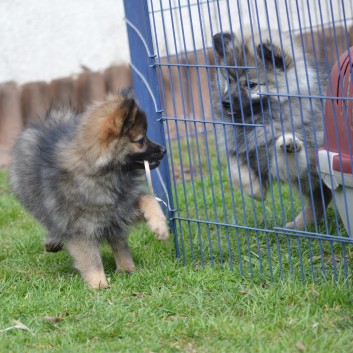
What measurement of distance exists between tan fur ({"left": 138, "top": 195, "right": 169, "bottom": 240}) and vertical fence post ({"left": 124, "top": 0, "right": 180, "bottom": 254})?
0.87 feet

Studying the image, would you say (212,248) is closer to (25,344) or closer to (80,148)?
→ (80,148)

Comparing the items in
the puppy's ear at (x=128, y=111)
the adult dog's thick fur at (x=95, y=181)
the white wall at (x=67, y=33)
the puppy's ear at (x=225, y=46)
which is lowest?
the adult dog's thick fur at (x=95, y=181)

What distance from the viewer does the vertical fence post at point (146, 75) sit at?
4.68 metres

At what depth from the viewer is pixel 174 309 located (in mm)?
3924

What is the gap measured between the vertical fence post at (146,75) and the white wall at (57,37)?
11.5 feet

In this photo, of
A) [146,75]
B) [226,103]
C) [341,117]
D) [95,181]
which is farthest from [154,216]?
[341,117]

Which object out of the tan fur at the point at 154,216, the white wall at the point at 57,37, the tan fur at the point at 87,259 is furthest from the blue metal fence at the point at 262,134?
the white wall at the point at 57,37

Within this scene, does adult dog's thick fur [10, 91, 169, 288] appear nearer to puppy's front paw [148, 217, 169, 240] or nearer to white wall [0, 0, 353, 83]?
puppy's front paw [148, 217, 169, 240]

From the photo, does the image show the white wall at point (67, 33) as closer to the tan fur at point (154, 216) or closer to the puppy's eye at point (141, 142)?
the tan fur at point (154, 216)

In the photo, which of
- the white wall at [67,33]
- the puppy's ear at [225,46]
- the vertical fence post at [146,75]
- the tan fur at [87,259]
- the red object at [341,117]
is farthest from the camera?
the white wall at [67,33]

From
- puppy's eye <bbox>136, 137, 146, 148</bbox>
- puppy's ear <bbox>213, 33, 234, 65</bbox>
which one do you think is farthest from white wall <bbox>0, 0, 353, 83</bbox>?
puppy's eye <bbox>136, 137, 146, 148</bbox>

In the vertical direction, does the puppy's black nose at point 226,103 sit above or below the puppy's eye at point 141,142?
above

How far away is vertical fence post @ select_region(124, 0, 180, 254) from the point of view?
4.68m

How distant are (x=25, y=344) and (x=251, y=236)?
2.00 m
